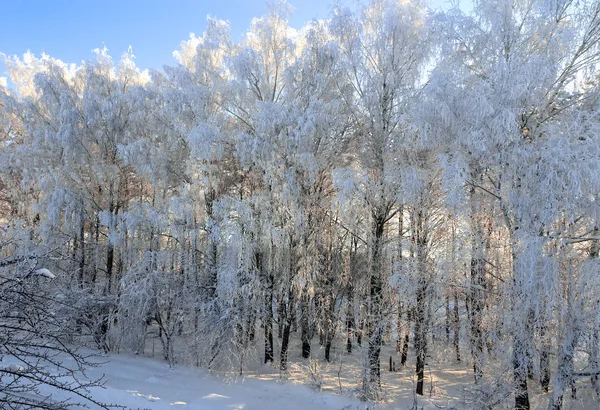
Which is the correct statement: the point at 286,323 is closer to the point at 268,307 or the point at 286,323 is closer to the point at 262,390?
the point at 268,307

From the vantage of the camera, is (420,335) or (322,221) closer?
(420,335)

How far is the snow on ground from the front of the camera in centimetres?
812

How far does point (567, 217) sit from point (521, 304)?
1.78 meters

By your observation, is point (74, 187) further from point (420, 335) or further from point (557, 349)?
point (557, 349)

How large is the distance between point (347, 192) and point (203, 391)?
20.0 ft

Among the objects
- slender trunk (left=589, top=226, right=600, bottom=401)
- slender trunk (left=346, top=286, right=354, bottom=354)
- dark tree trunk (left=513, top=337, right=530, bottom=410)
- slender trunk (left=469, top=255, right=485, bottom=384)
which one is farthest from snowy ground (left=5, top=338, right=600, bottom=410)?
slender trunk (left=346, top=286, right=354, bottom=354)

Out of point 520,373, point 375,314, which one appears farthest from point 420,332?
point 520,373

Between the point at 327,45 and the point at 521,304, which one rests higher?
the point at 327,45

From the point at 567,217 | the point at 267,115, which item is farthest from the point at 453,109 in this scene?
the point at 267,115

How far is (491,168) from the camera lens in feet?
26.0

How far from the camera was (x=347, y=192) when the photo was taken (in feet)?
31.1

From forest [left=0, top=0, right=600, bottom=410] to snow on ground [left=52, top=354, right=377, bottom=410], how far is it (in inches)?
21.5

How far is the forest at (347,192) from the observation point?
6.96 metres

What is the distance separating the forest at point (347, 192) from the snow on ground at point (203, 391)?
0.55m
